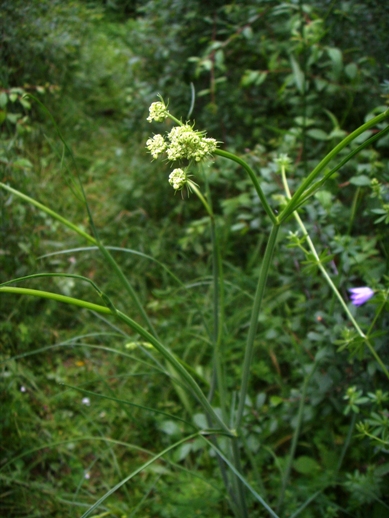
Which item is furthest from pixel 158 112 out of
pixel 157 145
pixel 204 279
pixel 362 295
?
pixel 204 279

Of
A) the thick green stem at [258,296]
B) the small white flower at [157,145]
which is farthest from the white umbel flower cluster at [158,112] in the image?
the thick green stem at [258,296]

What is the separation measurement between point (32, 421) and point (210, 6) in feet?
6.33

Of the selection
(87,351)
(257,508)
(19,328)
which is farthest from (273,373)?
(19,328)

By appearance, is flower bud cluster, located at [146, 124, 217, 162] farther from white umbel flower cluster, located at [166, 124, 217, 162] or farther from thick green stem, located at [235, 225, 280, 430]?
thick green stem, located at [235, 225, 280, 430]

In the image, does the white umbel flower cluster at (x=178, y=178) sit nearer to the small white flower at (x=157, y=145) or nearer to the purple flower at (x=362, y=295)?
the small white flower at (x=157, y=145)

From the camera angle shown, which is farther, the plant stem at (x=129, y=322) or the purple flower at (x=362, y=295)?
the purple flower at (x=362, y=295)

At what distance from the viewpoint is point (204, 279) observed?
1702mm

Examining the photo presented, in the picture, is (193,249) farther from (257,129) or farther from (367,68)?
(367,68)

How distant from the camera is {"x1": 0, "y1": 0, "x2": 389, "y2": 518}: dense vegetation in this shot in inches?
48.4

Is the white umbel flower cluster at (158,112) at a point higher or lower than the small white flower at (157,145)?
higher

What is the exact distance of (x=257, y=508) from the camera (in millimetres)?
1376

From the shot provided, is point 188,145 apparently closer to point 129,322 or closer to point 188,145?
point 188,145

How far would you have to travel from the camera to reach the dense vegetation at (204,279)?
1230 millimetres

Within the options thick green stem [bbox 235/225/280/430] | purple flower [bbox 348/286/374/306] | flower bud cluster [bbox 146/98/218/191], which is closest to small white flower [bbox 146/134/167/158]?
flower bud cluster [bbox 146/98/218/191]
